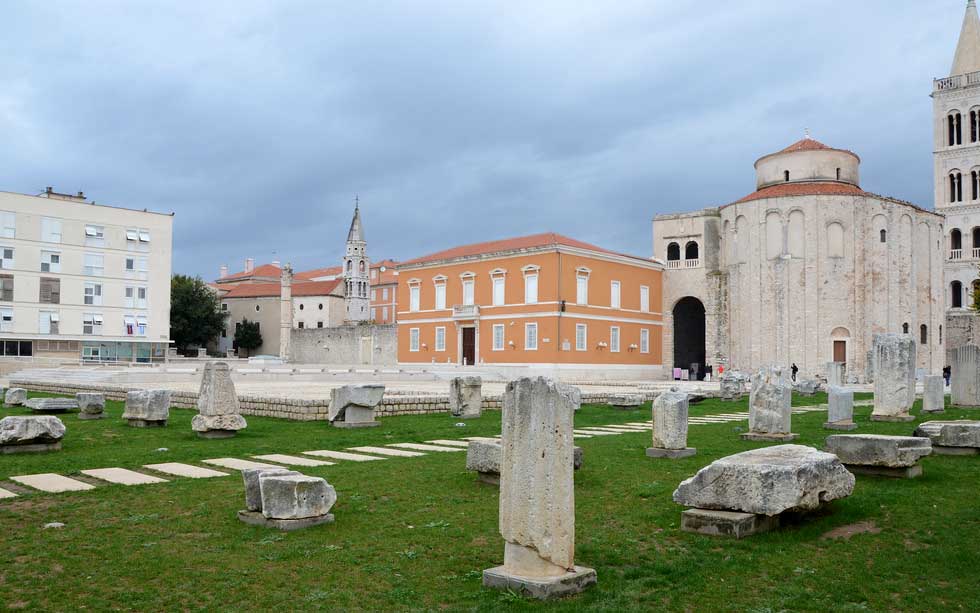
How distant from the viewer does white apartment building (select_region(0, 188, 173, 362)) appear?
4691 cm

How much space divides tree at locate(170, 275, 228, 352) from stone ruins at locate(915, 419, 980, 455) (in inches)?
2591

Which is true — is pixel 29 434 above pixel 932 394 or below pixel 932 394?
below

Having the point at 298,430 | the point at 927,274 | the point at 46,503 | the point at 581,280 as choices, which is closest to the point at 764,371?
the point at 298,430

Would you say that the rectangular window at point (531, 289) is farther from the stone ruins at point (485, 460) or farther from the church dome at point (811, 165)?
the stone ruins at point (485, 460)

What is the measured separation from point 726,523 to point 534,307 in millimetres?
36668

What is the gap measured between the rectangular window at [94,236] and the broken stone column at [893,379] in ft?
160

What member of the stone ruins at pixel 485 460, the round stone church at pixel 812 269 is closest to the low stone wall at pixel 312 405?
the stone ruins at pixel 485 460

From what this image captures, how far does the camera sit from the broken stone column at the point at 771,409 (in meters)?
12.2

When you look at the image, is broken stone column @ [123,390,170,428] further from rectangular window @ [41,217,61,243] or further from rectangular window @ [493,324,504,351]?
rectangular window @ [41,217,61,243]

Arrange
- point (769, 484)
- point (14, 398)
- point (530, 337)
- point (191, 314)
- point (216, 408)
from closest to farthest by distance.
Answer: point (769, 484), point (216, 408), point (14, 398), point (530, 337), point (191, 314)

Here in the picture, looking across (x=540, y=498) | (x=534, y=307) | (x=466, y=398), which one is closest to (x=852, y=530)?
(x=540, y=498)

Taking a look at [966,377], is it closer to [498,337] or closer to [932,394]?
[932,394]

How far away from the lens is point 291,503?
247 inches

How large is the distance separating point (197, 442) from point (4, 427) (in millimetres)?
2635
